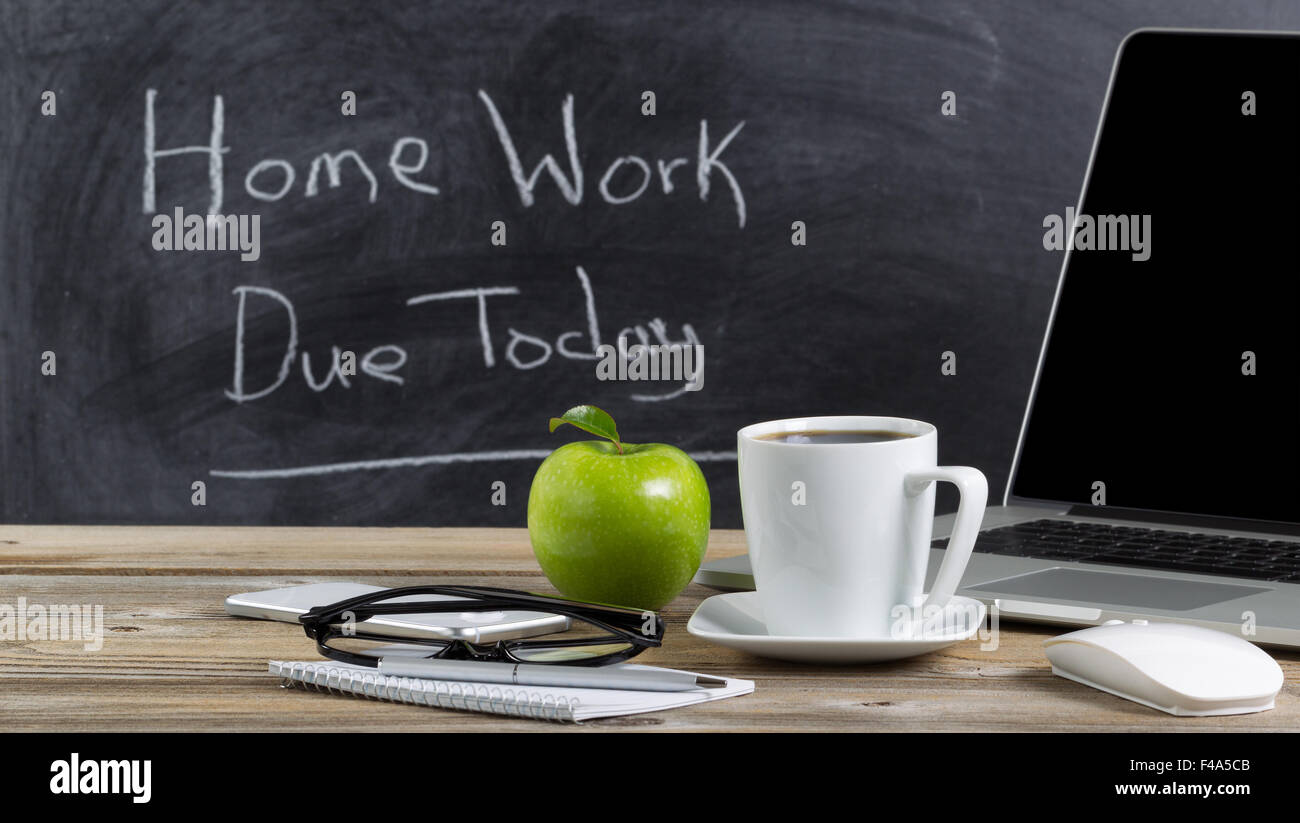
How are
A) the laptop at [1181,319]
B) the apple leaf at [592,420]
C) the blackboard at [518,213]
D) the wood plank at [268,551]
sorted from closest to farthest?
1. the apple leaf at [592,420]
2. the wood plank at [268,551]
3. the laptop at [1181,319]
4. the blackboard at [518,213]

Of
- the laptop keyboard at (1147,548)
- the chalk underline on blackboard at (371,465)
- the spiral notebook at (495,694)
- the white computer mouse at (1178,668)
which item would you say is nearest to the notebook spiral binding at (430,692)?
the spiral notebook at (495,694)

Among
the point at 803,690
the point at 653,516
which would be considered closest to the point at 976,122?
the point at 653,516

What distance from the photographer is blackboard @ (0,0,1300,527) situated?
5.42ft

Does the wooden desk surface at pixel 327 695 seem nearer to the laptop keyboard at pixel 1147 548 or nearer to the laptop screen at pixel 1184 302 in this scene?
the laptop keyboard at pixel 1147 548

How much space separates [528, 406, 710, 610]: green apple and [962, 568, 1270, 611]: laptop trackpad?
0.17 m

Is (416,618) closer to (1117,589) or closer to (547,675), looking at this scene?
(547,675)

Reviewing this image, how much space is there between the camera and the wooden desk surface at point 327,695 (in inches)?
19.6

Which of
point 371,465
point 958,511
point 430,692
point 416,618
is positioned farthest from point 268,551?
point 371,465

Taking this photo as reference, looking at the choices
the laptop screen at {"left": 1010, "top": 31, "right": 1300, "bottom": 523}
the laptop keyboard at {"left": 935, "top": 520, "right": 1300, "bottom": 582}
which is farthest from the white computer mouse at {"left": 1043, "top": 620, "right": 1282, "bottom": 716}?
the laptop screen at {"left": 1010, "top": 31, "right": 1300, "bottom": 523}

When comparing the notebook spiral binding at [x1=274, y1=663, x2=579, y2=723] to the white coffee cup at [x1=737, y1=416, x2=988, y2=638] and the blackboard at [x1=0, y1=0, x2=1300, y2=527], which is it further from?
the blackboard at [x1=0, y1=0, x2=1300, y2=527]

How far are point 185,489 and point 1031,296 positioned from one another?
4.00 feet

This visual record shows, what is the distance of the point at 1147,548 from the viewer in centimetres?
81

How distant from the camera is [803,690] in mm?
553

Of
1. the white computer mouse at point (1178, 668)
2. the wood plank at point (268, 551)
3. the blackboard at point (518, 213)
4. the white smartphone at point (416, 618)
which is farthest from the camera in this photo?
the blackboard at point (518, 213)
